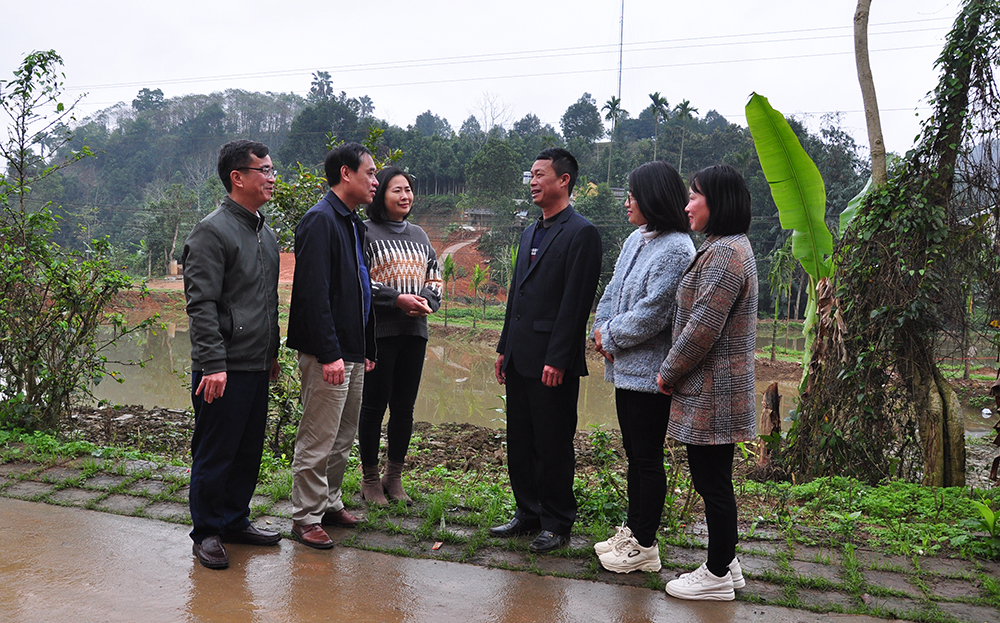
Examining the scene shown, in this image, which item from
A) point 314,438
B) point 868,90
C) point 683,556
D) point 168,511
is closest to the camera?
point 683,556

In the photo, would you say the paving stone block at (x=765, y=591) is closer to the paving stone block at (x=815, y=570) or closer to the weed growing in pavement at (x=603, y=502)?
the paving stone block at (x=815, y=570)

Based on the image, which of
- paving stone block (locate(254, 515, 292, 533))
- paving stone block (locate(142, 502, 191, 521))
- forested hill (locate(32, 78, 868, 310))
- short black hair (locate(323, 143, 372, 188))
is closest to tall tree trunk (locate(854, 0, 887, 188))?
short black hair (locate(323, 143, 372, 188))

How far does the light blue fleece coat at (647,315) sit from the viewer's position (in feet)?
8.67

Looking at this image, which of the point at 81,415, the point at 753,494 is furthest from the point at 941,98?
the point at 81,415

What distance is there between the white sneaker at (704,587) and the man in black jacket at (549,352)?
57 centimetres

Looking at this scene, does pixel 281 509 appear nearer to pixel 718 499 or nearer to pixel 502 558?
pixel 502 558

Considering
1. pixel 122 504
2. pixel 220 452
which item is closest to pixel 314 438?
pixel 220 452

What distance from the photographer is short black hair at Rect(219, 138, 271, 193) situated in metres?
2.84

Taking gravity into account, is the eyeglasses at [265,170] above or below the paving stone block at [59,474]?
above

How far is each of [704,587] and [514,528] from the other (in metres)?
0.89

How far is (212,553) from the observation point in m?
2.65

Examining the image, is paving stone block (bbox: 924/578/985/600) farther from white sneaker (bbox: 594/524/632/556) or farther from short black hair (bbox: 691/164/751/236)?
short black hair (bbox: 691/164/751/236)

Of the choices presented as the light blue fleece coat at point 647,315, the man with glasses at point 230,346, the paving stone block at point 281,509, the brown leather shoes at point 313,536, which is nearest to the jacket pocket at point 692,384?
the light blue fleece coat at point 647,315

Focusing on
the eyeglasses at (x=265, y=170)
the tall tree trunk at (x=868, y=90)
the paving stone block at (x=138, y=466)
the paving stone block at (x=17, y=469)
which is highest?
the tall tree trunk at (x=868, y=90)
